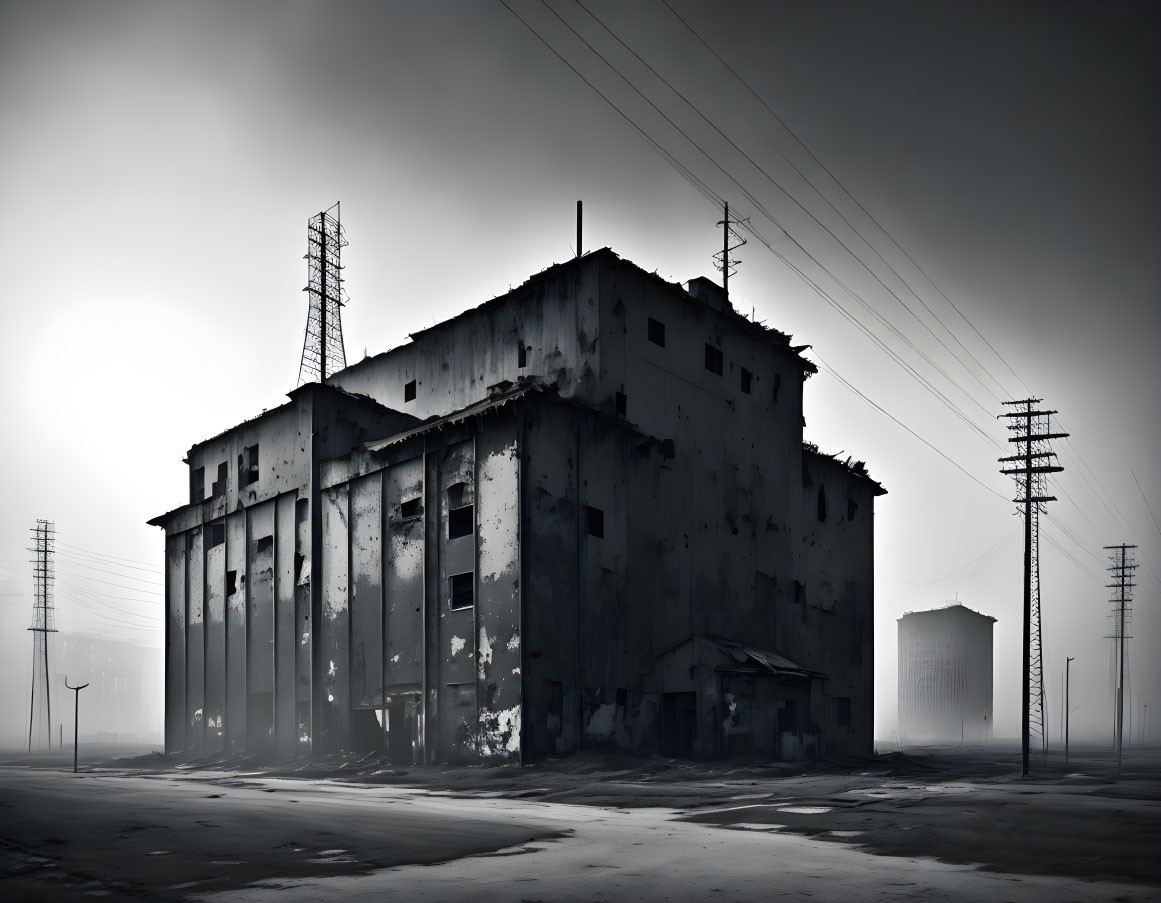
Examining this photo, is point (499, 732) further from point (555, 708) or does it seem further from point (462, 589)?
point (462, 589)

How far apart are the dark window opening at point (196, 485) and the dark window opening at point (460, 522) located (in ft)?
58.8

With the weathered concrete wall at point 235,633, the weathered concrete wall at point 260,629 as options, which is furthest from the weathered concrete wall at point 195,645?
the weathered concrete wall at point 260,629

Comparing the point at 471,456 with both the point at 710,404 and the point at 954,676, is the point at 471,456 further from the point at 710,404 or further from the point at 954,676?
the point at 954,676

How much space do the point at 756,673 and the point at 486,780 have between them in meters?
10.0

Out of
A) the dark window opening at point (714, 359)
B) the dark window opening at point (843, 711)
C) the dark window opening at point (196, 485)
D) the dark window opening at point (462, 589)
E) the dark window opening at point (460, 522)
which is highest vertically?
the dark window opening at point (714, 359)

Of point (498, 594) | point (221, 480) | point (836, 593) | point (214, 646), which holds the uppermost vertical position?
point (221, 480)

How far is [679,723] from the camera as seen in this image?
3120 centimetres

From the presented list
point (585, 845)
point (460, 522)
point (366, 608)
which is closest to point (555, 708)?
point (460, 522)

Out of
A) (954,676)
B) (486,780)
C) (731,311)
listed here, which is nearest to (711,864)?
(486,780)

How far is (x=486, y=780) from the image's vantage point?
2489cm

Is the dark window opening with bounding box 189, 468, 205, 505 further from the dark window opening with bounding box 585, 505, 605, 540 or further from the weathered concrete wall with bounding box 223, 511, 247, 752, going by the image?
the dark window opening with bounding box 585, 505, 605, 540

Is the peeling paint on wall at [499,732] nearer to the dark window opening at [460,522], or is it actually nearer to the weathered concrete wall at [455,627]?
the weathered concrete wall at [455,627]

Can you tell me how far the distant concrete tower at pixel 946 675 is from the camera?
90.8m

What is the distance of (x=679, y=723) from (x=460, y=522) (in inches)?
359
